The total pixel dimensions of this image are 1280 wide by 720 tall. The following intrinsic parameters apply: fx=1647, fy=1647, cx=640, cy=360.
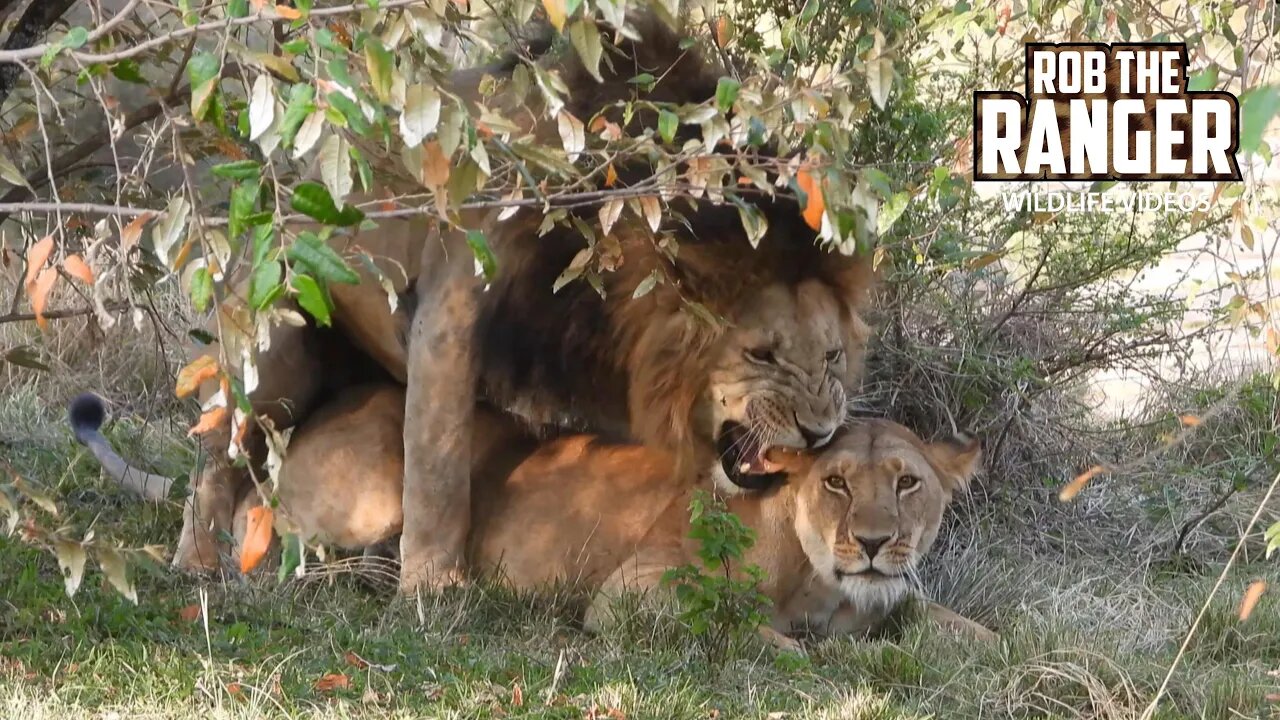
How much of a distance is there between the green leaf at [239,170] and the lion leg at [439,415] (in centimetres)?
222

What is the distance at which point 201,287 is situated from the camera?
2559mm

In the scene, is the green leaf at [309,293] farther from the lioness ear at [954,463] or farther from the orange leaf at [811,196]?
the lioness ear at [954,463]

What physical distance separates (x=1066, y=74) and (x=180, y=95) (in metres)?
2.98

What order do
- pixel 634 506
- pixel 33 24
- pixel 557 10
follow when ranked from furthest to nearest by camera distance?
pixel 634 506 → pixel 33 24 → pixel 557 10

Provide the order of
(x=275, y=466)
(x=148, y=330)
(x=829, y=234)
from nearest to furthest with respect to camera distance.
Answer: (x=275, y=466)
(x=829, y=234)
(x=148, y=330)

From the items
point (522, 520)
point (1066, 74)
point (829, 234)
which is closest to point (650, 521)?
point (522, 520)

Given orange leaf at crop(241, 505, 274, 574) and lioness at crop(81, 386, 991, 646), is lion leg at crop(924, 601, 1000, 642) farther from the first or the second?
orange leaf at crop(241, 505, 274, 574)

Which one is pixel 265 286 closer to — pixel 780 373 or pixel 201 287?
pixel 201 287

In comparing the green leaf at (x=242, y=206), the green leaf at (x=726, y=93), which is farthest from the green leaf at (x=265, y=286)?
the green leaf at (x=726, y=93)

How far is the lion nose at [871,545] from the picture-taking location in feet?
15.5

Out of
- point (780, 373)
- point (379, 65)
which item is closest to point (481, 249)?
point (379, 65)

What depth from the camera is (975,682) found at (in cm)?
433

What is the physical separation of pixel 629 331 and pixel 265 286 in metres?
2.60

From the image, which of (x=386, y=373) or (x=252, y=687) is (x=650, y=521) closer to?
(x=386, y=373)
